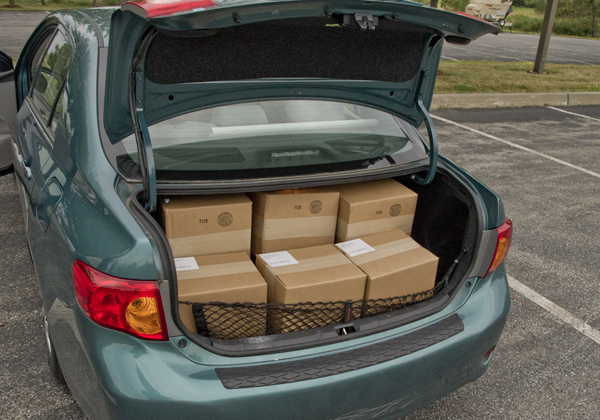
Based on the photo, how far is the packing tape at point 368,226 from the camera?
237cm

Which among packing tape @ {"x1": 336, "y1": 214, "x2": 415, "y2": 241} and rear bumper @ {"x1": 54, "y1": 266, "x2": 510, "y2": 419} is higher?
packing tape @ {"x1": 336, "y1": 214, "x2": 415, "y2": 241}

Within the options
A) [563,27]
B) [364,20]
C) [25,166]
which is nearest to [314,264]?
[364,20]

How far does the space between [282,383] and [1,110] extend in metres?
2.50

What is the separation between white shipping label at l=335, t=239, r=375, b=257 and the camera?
2246mm

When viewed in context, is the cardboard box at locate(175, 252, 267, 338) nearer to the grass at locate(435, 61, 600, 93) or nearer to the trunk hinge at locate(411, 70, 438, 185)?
the trunk hinge at locate(411, 70, 438, 185)

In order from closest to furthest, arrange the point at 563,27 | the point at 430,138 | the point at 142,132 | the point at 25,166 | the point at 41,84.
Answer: the point at 142,132 → the point at 430,138 → the point at 25,166 → the point at 41,84 → the point at 563,27

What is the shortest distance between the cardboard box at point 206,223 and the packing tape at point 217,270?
0.11m

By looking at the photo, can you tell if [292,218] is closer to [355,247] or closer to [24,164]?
[355,247]

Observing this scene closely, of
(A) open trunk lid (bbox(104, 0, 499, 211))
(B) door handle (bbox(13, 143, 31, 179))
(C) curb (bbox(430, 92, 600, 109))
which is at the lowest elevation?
(C) curb (bbox(430, 92, 600, 109))

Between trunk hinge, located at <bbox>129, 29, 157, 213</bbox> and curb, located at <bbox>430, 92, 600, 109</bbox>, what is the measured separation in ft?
21.9

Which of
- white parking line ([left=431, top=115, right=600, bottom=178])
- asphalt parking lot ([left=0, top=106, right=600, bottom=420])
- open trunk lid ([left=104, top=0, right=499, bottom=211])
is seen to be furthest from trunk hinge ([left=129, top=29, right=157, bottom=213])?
white parking line ([left=431, top=115, right=600, bottom=178])

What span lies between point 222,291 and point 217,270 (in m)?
0.14

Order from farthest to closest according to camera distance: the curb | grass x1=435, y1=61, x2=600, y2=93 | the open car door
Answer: grass x1=435, y1=61, x2=600, y2=93 < the curb < the open car door

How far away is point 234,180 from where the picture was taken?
203cm
